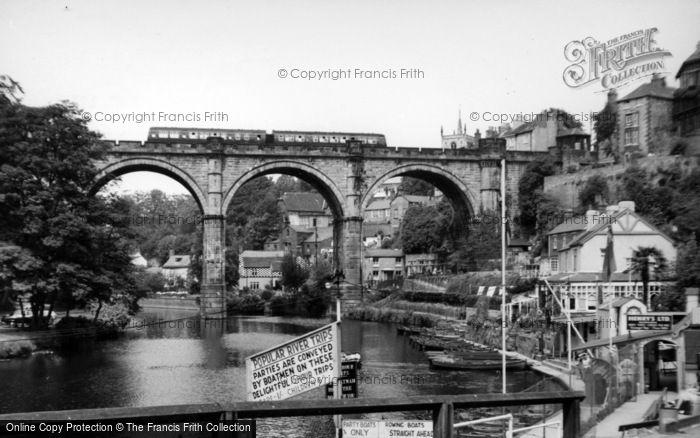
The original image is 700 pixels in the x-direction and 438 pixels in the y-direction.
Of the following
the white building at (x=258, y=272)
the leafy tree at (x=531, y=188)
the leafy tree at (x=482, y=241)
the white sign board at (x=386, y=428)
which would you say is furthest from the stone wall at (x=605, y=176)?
the white sign board at (x=386, y=428)

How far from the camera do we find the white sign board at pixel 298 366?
6398 millimetres

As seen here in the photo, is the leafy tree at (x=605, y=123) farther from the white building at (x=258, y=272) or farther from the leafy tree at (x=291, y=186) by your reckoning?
the leafy tree at (x=291, y=186)

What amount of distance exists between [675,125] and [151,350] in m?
32.5

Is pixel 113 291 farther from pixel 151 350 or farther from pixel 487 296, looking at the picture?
pixel 487 296

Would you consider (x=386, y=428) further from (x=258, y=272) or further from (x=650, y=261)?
(x=258, y=272)

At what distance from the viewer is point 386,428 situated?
16.6 ft

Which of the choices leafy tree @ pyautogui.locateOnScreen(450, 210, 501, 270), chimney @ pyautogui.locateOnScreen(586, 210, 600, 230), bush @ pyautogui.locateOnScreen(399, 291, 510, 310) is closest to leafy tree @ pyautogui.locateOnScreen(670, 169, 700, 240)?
chimney @ pyautogui.locateOnScreen(586, 210, 600, 230)

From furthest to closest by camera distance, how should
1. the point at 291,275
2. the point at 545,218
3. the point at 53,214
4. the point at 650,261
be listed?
the point at 291,275 < the point at 545,218 < the point at 53,214 < the point at 650,261

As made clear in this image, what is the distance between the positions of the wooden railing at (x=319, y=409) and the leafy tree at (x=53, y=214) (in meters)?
30.1

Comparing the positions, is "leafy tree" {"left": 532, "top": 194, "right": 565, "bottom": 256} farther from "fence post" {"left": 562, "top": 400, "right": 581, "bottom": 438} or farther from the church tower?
the church tower

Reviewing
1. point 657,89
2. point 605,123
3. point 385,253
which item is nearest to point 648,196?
point 657,89

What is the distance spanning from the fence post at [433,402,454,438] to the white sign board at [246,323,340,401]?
1.82 m

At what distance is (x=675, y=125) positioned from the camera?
44.5 m

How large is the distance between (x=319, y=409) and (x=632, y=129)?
48.2 metres
